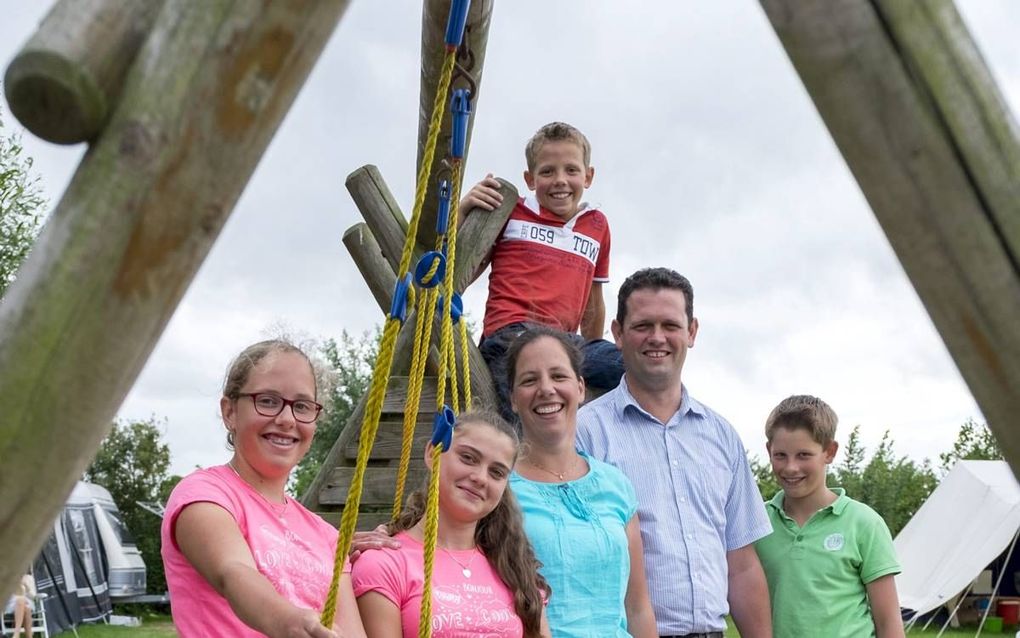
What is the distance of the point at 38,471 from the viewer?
1.42m

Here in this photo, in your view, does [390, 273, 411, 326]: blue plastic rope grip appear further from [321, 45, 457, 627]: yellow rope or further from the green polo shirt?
the green polo shirt

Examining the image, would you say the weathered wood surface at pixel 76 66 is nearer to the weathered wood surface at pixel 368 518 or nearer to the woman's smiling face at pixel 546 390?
the woman's smiling face at pixel 546 390

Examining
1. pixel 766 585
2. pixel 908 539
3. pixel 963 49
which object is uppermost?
pixel 963 49

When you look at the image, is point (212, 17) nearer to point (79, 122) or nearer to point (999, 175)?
point (79, 122)

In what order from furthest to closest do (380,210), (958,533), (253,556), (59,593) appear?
(59,593) < (958,533) < (380,210) < (253,556)

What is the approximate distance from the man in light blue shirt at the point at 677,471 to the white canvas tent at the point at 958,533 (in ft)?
40.5

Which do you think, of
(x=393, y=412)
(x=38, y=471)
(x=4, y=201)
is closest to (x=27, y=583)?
(x=4, y=201)

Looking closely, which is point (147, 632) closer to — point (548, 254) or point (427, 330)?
point (548, 254)

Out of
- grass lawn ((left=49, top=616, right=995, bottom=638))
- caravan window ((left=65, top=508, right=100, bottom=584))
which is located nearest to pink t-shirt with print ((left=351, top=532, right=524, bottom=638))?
grass lawn ((left=49, top=616, right=995, bottom=638))

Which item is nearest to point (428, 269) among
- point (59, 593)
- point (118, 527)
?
point (59, 593)

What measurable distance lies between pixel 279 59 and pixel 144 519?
24.2 m

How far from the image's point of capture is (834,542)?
133 inches

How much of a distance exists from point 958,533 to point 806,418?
13002 mm

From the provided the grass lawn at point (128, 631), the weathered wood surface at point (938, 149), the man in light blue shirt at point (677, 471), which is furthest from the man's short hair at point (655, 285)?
the grass lawn at point (128, 631)
